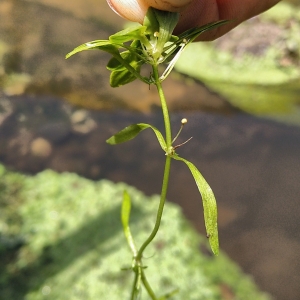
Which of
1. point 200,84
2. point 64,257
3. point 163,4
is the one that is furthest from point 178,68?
point 163,4

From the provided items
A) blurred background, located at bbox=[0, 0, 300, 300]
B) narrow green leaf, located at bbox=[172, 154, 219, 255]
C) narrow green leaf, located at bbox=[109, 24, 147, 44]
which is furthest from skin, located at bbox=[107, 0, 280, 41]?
blurred background, located at bbox=[0, 0, 300, 300]

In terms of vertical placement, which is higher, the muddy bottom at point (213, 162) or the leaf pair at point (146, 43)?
the leaf pair at point (146, 43)

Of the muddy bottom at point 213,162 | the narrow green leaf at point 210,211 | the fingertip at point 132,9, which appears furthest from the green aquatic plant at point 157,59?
the muddy bottom at point 213,162

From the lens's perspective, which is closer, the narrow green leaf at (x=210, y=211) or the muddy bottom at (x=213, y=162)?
the narrow green leaf at (x=210, y=211)

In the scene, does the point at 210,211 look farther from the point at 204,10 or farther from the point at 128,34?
the point at 204,10

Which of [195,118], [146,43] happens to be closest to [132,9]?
[146,43]

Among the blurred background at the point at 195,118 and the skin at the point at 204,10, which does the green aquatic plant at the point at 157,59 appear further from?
the blurred background at the point at 195,118
